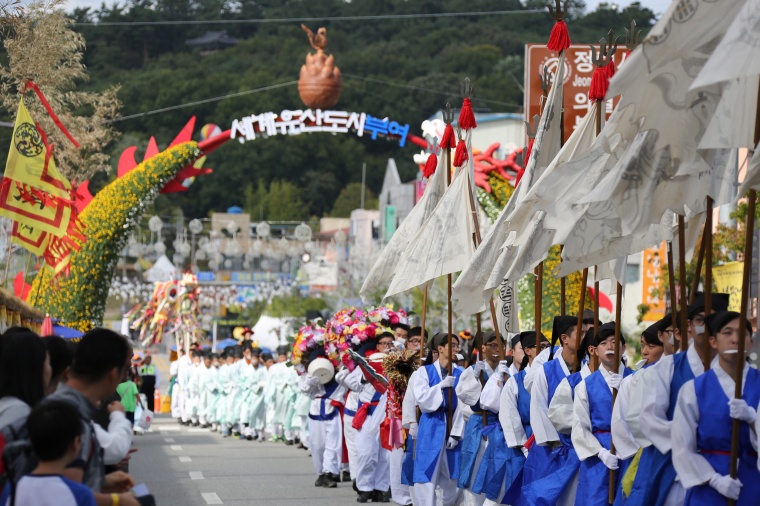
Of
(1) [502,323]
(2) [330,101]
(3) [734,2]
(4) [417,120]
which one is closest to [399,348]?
(1) [502,323]

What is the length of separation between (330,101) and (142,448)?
383 inches

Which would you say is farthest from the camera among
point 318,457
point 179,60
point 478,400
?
point 179,60

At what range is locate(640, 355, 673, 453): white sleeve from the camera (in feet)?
27.9

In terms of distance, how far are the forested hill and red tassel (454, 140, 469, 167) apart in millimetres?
74472

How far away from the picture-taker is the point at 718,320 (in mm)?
8086

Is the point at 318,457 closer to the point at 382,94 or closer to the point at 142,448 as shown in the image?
the point at 142,448

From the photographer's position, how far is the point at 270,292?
7638 cm

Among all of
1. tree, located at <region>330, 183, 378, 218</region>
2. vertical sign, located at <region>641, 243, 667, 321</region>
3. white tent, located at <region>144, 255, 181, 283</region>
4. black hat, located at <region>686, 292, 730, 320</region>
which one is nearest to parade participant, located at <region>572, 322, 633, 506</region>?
black hat, located at <region>686, 292, 730, 320</region>

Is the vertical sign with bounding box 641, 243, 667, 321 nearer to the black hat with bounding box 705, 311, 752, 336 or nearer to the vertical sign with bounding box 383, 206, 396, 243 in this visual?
the black hat with bounding box 705, 311, 752, 336

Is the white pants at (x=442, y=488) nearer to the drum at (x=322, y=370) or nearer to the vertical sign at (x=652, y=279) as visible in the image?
the drum at (x=322, y=370)

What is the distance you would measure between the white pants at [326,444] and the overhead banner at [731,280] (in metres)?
7.38

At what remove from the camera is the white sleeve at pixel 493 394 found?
1285 centimetres

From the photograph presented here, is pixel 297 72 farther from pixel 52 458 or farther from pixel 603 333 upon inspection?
pixel 52 458

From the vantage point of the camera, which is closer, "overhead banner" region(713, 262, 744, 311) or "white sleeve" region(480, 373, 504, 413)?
"white sleeve" region(480, 373, 504, 413)
